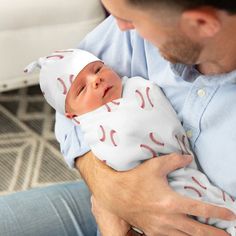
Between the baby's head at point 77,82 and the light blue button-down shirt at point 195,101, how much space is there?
5 centimetres

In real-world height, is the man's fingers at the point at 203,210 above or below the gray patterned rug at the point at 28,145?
above

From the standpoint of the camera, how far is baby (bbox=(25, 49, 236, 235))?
0.82 m

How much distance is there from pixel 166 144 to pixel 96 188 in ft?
0.49

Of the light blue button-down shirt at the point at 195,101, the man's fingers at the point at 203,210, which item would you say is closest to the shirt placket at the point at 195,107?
the light blue button-down shirt at the point at 195,101

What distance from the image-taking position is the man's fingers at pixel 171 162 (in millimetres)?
820

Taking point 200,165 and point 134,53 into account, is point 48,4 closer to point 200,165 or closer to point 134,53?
point 134,53

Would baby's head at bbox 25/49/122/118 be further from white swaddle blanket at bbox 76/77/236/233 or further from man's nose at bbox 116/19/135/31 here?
man's nose at bbox 116/19/135/31

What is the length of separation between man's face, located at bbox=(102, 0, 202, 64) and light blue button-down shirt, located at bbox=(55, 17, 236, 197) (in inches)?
3.2

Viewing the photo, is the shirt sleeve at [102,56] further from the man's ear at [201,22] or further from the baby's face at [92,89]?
the man's ear at [201,22]

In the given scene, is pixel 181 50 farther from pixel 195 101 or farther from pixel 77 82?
pixel 77 82

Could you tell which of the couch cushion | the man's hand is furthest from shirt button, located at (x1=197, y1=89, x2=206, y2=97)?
the couch cushion

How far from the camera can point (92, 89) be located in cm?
94

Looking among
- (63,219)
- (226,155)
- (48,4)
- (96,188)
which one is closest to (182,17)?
(226,155)

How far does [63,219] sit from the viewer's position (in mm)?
971
